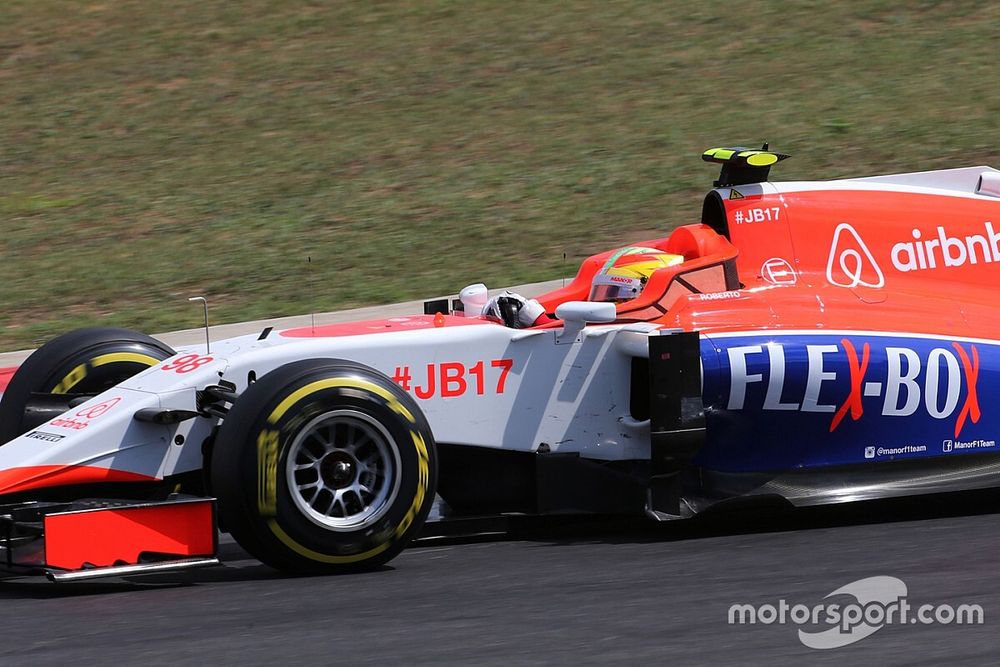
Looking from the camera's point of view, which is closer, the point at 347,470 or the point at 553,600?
the point at 553,600

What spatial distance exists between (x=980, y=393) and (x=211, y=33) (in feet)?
48.1

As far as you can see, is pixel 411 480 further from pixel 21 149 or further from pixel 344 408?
pixel 21 149

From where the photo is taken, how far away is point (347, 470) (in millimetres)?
5578

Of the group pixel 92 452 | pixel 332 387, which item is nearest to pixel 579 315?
pixel 332 387

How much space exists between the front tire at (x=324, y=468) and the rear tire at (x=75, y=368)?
169 cm

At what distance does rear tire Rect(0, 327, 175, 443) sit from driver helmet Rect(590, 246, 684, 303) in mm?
2124

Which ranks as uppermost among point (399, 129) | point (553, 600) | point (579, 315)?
point (399, 129)

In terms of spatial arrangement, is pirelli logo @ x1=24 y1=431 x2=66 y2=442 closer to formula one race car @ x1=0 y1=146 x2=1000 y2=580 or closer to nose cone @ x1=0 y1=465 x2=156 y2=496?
formula one race car @ x1=0 y1=146 x2=1000 y2=580

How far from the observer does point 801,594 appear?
515 centimetres

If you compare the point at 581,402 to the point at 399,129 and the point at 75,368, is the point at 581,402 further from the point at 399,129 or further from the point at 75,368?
the point at 399,129

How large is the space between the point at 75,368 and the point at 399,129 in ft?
32.0

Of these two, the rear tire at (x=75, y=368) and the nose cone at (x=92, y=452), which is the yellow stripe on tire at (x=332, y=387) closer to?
the nose cone at (x=92, y=452)

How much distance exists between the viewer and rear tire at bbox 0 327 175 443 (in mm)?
6887

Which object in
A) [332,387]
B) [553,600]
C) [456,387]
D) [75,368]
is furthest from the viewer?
[75,368]
